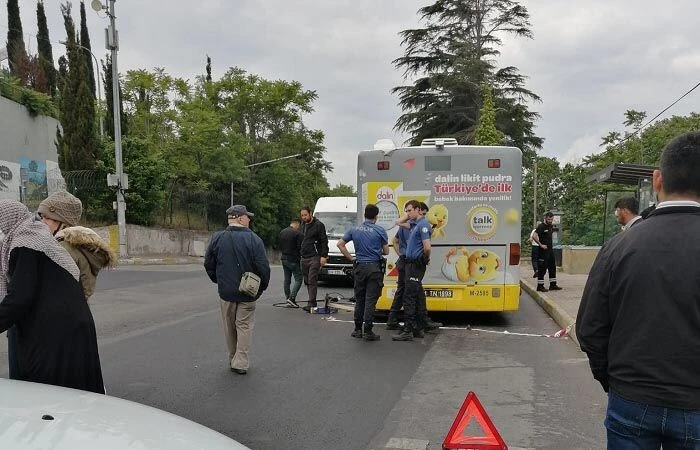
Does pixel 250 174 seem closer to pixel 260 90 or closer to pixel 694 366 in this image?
pixel 260 90

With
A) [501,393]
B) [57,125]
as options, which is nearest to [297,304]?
[501,393]

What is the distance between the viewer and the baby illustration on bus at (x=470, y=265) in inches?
381

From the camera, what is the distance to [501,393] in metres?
6.01

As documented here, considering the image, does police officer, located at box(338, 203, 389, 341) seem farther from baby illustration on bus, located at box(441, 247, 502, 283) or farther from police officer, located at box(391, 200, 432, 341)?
baby illustration on bus, located at box(441, 247, 502, 283)

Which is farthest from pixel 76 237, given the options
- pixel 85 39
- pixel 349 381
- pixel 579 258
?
A: pixel 85 39

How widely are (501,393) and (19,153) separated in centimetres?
2746

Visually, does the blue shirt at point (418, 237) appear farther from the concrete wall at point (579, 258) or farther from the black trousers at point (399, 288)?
the concrete wall at point (579, 258)

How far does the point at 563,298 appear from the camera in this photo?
41.8ft

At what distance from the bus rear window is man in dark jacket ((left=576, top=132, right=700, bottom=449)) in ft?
24.2

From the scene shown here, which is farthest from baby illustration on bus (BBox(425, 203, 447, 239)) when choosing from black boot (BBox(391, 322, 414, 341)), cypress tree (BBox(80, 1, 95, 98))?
cypress tree (BBox(80, 1, 95, 98))

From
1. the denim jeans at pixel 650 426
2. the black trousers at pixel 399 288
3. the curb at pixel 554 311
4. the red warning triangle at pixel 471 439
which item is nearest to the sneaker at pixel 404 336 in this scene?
the black trousers at pixel 399 288

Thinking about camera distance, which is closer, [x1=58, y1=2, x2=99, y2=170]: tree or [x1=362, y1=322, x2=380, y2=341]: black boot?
[x1=362, y1=322, x2=380, y2=341]: black boot

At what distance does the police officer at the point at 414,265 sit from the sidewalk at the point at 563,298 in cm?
215

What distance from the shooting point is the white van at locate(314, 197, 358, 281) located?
614 inches
